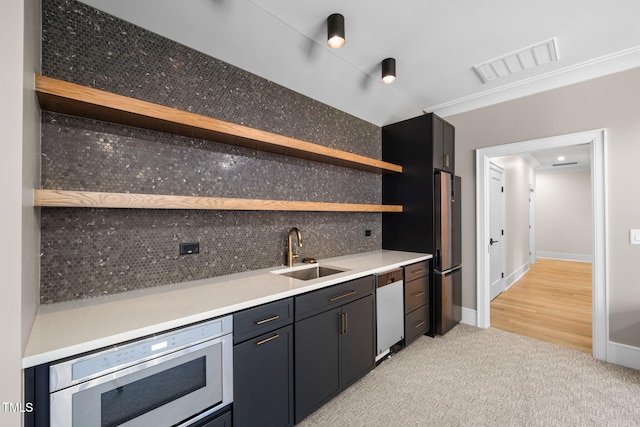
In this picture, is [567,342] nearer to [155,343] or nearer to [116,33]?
[155,343]

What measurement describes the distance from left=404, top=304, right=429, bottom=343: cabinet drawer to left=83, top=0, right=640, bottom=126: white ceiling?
2.26 metres

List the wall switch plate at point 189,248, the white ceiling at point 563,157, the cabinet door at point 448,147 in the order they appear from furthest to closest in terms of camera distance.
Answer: the white ceiling at point 563,157
the cabinet door at point 448,147
the wall switch plate at point 189,248

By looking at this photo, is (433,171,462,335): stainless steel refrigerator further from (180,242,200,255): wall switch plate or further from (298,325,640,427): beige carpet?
(180,242,200,255): wall switch plate

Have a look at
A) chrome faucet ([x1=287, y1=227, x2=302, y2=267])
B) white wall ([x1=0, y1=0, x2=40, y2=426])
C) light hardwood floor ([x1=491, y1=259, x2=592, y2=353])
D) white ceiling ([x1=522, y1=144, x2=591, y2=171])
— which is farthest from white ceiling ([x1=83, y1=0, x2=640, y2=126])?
white ceiling ([x1=522, y1=144, x2=591, y2=171])

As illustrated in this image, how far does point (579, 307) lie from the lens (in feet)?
13.0

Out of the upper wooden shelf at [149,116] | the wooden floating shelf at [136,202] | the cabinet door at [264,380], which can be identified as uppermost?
the upper wooden shelf at [149,116]

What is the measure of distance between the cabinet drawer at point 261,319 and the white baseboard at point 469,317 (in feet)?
8.88

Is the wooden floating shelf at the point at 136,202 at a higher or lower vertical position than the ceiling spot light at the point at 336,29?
lower

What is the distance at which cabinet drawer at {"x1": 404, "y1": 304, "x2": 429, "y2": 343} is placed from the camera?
2666 mm

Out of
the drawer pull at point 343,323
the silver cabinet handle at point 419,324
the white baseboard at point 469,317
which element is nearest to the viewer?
the drawer pull at point 343,323

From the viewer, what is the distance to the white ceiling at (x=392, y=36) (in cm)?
179

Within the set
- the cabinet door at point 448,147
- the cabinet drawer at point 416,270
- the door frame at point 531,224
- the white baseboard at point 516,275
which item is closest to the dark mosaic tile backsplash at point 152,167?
the cabinet drawer at point 416,270

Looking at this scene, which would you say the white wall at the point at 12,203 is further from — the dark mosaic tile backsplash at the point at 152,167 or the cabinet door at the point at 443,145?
the cabinet door at the point at 443,145

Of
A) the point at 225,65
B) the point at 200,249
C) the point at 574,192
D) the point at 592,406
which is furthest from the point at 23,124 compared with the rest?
the point at 574,192
